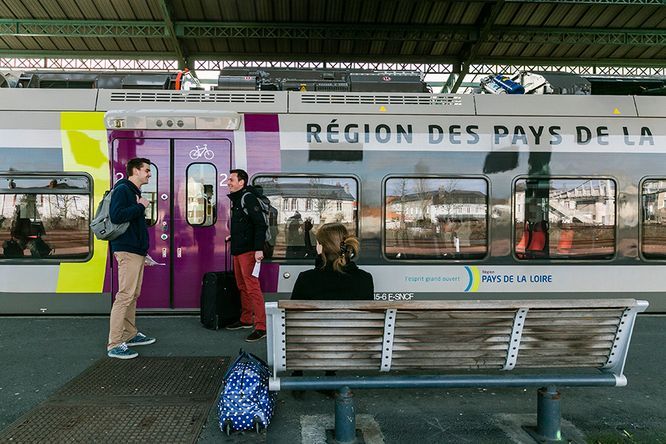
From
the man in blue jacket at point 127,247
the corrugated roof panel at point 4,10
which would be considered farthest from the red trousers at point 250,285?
the corrugated roof panel at point 4,10

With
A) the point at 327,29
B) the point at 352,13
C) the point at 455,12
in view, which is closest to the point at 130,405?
the point at 352,13

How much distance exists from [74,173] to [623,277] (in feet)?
22.1

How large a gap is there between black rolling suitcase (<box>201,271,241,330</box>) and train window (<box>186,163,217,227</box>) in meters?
0.70

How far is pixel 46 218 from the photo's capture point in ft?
18.8

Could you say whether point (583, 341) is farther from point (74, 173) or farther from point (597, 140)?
point (74, 173)

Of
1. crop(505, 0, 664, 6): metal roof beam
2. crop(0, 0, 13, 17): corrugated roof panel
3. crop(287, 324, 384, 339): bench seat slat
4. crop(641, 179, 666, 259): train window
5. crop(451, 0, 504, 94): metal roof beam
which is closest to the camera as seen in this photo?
crop(287, 324, 384, 339): bench seat slat

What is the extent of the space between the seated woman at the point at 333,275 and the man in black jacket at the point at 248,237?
164cm

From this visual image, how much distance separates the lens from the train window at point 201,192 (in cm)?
575

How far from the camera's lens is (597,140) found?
590 centimetres

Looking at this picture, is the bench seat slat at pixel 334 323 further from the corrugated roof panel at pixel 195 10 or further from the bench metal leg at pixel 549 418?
the corrugated roof panel at pixel 195 10

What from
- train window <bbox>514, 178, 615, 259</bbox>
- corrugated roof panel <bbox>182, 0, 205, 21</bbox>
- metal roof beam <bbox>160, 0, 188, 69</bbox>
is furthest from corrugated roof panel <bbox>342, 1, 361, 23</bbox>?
train window <bbox>514, 178, 615, 259</bbox>

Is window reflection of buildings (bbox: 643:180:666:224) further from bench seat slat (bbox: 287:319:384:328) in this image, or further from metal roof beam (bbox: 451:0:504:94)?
metal roof beam (bbox: 451:0:504:94)

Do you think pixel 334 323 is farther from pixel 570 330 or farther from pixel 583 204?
pixel 583 204

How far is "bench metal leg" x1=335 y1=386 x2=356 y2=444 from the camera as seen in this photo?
2.96 meters
